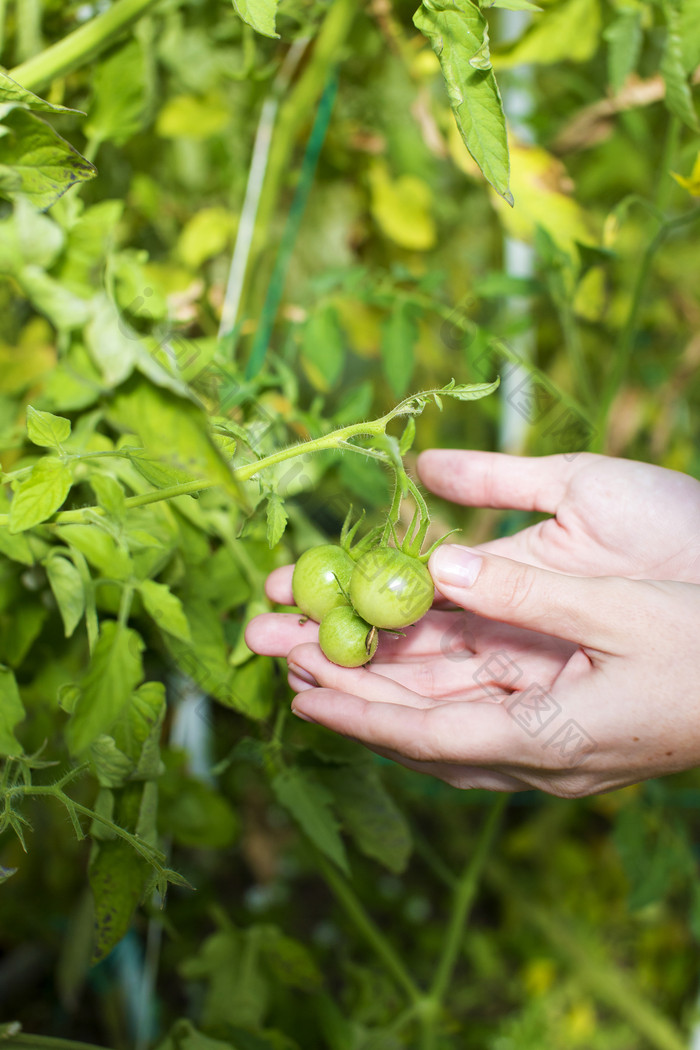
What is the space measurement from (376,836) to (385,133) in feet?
3.94

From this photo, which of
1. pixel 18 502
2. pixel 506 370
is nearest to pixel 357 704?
pixel 18 502

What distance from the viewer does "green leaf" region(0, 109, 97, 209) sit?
0.55 m

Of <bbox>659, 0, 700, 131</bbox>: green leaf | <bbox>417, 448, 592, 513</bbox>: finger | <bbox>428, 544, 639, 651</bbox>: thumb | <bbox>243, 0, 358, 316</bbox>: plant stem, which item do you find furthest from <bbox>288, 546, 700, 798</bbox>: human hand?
<bbox>243, 0, 358, 316</bbox>: plant stem

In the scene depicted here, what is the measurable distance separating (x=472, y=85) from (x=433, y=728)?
1.47ft

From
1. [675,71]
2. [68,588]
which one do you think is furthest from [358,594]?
[675,71]

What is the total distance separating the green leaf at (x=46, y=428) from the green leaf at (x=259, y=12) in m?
0.28

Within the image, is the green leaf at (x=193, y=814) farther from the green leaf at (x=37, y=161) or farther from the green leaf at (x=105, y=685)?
the green leaf at (x=37, y=161)

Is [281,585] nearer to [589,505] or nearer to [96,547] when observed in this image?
[96,547]

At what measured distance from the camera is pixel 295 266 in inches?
61.1

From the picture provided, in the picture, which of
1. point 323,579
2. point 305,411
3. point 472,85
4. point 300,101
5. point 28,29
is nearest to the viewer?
point 472,85

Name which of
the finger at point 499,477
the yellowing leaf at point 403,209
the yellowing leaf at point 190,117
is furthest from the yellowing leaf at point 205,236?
the finger at point 499,477

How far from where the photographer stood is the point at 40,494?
500mm

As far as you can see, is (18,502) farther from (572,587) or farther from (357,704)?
(572,587)

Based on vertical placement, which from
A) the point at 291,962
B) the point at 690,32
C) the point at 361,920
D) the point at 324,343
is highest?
the point at 690,32
